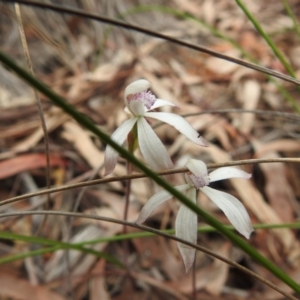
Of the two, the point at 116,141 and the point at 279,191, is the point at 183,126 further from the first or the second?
the point at 279,191

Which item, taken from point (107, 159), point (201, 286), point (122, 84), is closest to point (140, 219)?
point (107, 159)

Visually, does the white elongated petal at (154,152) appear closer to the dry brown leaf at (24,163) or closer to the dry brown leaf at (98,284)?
the dry brown leaf at (98,284)

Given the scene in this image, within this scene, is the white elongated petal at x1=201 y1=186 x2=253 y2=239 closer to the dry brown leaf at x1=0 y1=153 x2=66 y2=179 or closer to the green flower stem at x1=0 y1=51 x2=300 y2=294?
the green flower stem at x1=0 y1=51 x2=300 y2=294

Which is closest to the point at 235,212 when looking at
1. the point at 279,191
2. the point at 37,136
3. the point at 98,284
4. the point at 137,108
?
the point at 137,108

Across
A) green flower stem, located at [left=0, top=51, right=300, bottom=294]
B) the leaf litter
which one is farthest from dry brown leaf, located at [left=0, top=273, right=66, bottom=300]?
green flower stem, located at [left=0, top=51, right=300, bottom=294]

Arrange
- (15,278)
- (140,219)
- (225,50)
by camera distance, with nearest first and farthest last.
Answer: (140,219)
(15,278)
(225,50)

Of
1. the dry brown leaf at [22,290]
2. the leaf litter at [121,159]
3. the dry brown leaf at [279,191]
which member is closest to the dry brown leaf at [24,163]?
the leaf litter at [121,159]

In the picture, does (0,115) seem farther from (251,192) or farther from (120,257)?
(251,192)
